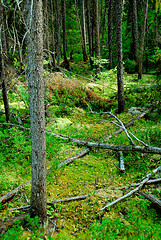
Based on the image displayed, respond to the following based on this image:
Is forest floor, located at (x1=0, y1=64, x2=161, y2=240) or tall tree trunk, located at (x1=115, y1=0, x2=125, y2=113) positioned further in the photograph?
tall tree trunk, located at (x1=115, y1=0, x2=125, y2=113)

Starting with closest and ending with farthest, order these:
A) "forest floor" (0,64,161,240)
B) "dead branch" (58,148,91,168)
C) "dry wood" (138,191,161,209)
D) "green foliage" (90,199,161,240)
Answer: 1. "green foliage" (90,199,161,240)
2. "forest floor" (0,64,161,240)
3. "dry wood" (138,191,161,209)
4. "dead branch" (58,148,91,168)

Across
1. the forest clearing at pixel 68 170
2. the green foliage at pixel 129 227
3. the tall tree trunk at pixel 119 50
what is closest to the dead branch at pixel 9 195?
the forest clearing at pixel 68 170

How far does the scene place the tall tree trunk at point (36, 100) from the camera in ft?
8.81

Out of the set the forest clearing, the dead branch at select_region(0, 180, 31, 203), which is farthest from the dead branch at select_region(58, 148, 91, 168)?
the dead branch at select_region(0, 180, 31, 203)

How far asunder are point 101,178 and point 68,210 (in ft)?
4.75

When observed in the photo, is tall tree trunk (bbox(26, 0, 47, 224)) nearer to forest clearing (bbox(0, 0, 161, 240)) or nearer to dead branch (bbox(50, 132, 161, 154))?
forest clearing (bbox(0, 0, 161, 240))

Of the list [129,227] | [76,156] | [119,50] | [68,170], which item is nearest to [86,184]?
[68,170]

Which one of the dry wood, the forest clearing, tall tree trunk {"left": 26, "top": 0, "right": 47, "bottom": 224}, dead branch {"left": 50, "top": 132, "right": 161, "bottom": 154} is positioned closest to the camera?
tall tree trunk {"left": 26, "top": 0, "right": 47, "bottom": 224}

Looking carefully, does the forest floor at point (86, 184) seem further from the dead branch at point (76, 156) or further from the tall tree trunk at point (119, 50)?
the tall tree trunk at point (119, 50)

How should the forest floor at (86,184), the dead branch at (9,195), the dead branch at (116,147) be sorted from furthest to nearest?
1. the dead branch at (116,147)
2. the dead branch at (9,195)
3. the forest floor at (86,184)

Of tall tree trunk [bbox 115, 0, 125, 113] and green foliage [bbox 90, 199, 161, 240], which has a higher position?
tall tree trunk [bbox 115, 0, 125, 113]

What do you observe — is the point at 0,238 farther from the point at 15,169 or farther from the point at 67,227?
the point at 15,169

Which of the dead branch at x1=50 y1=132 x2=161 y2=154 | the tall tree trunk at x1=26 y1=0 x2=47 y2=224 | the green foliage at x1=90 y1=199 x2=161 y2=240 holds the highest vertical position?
the tall tree trunk at x1=26 y1=0 x2=47 y2=224

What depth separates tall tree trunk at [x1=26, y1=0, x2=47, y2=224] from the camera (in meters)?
2.69
